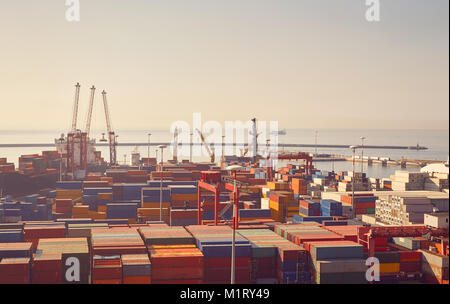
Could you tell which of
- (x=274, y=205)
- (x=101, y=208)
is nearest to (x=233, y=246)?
(x=274, y=205)

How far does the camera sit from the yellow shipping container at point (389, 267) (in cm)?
3328

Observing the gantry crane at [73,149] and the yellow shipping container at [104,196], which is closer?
the yellow shipping container at [104,196]

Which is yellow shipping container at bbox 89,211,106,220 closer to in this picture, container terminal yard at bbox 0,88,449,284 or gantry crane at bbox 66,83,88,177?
container terminal yard at bbox 0,88,449,284

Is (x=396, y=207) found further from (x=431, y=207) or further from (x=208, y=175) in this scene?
(x=208, y=175)

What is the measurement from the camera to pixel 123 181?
8538cm

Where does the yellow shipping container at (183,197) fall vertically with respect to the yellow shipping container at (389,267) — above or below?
above

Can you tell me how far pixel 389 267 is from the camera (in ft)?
110

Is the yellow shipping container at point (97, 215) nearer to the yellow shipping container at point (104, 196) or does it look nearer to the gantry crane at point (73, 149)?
the yellow shipping container at point (104, 196)

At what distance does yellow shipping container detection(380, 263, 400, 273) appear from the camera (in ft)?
109

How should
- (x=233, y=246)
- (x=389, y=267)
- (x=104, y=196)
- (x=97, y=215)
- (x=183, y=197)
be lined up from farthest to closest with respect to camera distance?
(x=104, y=196) < (x=97, y=215) < (x=183, y=197) < (x=389, y=267) < (x=233, y=246)

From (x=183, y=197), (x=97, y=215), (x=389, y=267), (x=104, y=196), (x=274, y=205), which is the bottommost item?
(x=389, y=267)

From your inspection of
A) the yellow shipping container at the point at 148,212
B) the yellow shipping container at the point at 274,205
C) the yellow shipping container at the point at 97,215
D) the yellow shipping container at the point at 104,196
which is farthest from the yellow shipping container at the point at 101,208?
the yellow shipping container at the point at 274,205

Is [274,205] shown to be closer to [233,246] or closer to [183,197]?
[183,197]

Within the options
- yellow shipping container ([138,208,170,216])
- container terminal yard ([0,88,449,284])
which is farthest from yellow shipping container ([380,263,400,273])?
yellow shipping container ([138,208,170,216])
